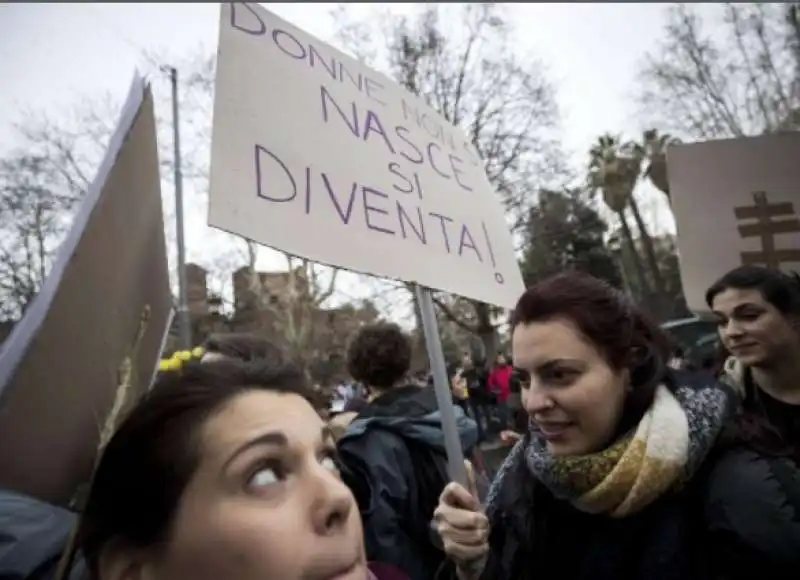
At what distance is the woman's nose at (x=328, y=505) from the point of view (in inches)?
38.4

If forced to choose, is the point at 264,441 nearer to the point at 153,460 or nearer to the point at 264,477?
the point at 264,477

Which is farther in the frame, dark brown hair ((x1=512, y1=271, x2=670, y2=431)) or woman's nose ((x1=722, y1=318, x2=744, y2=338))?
woman's nose ((x1=722, y1=318, x2=744, y2=338))

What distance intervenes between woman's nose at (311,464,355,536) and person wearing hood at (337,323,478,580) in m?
1.10

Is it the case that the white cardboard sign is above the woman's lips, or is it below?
above

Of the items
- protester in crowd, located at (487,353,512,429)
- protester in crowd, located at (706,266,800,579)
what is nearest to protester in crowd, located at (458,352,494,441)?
protester in crowd, located at (487,353,512,429)

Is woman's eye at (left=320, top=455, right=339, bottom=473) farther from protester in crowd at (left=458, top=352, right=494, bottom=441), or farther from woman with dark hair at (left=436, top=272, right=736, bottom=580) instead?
protester in crowd at (left=458, top=352, right=494, bottom=441)

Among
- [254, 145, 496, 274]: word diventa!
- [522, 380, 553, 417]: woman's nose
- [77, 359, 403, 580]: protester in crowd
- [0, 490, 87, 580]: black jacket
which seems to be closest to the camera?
[77, 359, 403, 580]: protester in crowd

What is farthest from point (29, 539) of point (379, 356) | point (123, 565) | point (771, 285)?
point (771, 285)

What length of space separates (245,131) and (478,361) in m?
15.8

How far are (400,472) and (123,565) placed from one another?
4.13 feet

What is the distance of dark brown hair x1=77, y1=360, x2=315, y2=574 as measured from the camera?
39.6 inches

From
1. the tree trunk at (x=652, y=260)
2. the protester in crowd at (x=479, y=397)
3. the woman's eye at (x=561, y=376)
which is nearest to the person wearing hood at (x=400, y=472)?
the woman's eye at (x=561, y=376)

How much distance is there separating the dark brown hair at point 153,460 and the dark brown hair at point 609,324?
802 millimetres

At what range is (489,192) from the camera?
230cm
